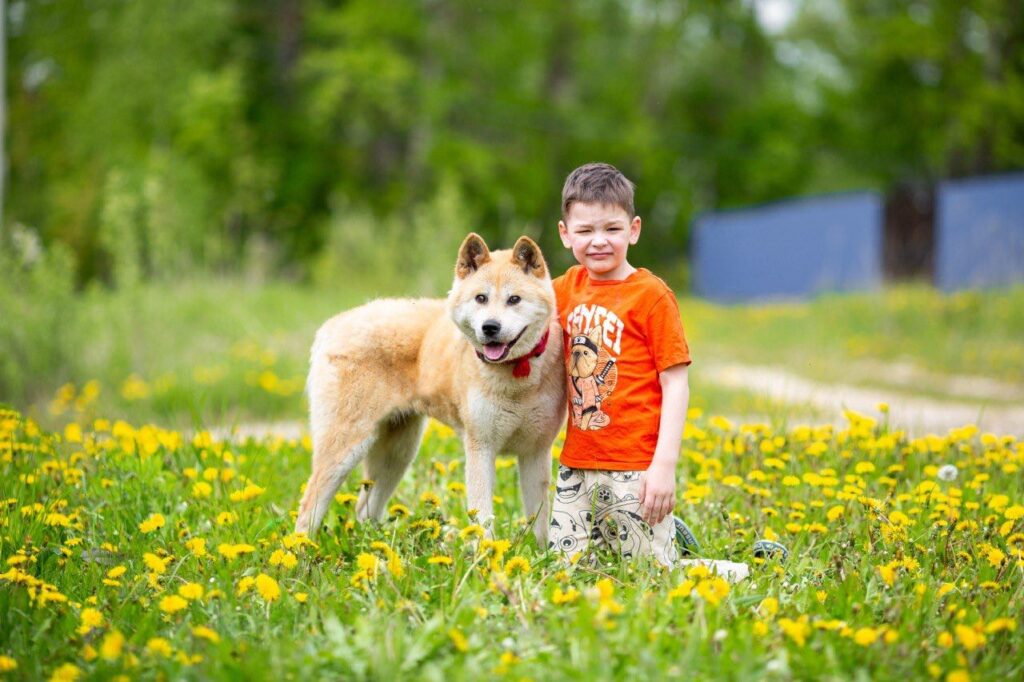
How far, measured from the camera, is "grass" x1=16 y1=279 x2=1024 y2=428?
7344 mm

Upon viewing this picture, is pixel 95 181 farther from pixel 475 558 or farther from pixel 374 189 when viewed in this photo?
pixel 475 558

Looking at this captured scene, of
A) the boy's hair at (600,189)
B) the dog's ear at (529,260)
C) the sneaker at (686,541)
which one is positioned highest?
the boy's hair at (600,189)

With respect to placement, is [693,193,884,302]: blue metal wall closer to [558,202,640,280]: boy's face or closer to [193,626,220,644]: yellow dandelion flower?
[558,202,640,280]: boy's face

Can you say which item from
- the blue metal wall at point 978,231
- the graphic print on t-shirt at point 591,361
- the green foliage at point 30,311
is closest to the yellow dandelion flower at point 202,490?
the graphic print on t-shirt at point 591,361

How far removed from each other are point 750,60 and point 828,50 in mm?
2612

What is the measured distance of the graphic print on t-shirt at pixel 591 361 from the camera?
359 cm

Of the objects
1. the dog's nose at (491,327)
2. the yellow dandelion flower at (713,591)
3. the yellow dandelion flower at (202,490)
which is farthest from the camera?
the yellow dandelion flower at (202,490)

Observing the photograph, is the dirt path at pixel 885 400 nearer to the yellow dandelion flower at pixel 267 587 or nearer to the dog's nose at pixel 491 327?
the dog's nose at pixel 491 327

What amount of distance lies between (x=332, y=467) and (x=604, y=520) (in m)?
1.14

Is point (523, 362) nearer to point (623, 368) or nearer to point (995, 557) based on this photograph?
point (623, 368)

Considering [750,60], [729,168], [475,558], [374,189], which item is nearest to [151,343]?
[475,558]

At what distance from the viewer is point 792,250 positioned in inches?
891

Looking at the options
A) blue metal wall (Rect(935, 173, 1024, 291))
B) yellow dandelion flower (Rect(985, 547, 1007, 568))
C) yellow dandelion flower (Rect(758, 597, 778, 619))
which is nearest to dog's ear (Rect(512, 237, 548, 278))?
yellow dandelion flower (Rect(758, 597, 778, 619))

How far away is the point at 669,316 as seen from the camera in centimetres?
353
